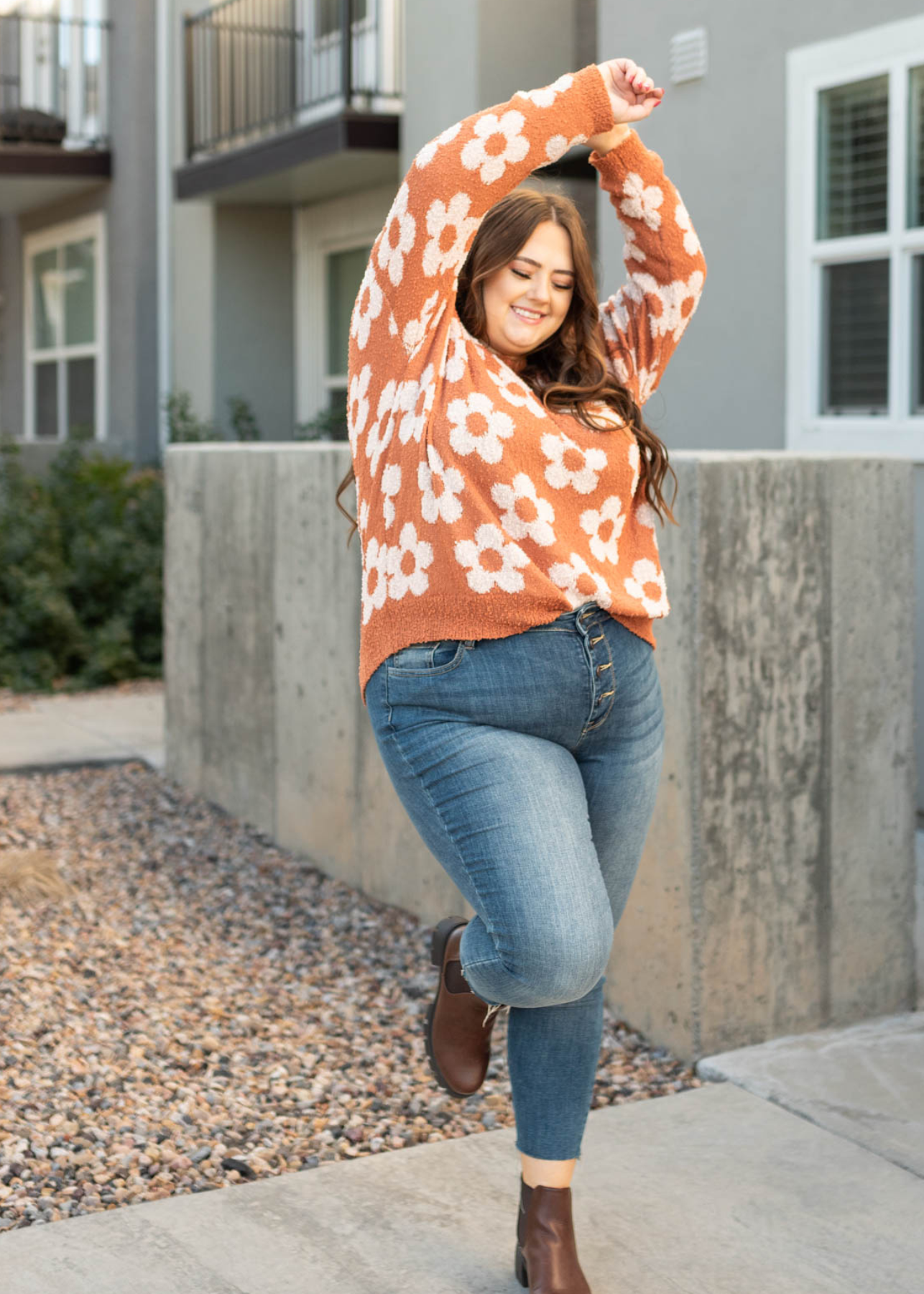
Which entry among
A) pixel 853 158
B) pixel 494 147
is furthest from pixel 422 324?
pixel 853 158

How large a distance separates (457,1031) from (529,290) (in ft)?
4.00

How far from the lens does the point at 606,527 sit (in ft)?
7.94

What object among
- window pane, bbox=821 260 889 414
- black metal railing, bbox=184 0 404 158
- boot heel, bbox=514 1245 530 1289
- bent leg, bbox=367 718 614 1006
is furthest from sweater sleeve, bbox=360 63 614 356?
black metal railing, bbox=184 0 404 158

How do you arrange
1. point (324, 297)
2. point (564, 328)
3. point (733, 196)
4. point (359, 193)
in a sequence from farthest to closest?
1. point (324, 297)
2. point (359, 193)
3. point (733, 196)
4. point (564, 328)

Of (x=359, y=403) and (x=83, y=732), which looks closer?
(x=359, y=403)

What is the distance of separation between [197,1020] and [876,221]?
406 centimetres

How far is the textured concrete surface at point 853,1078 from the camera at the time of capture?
321 cm

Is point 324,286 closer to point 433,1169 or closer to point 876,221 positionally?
point 876,221

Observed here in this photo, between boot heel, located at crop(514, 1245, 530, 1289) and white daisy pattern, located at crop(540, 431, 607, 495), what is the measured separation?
48.7 inches

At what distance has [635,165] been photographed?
2600 mm

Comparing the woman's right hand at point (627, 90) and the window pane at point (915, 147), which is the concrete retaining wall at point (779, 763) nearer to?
the woman's right hand at point (627, 90)

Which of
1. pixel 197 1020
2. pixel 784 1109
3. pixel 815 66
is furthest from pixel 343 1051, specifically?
pixel 815 66

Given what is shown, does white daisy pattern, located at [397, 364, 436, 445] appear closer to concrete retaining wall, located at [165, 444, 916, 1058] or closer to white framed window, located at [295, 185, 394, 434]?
concrete retaining wall, located at [165, 444, 916, 1058]

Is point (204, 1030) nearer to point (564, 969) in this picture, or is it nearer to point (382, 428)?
point (564, 969)
